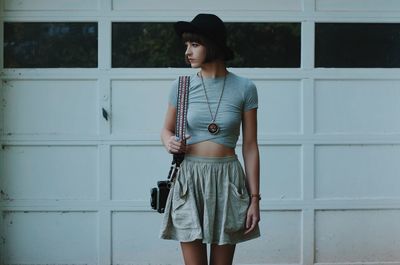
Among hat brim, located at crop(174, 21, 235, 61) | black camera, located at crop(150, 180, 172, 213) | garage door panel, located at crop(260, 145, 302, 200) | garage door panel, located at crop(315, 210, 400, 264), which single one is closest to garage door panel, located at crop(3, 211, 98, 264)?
garage door panel, located at crop(260, 145, 302, 200)

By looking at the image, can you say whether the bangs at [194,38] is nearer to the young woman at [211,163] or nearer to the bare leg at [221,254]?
the young woman at [211,163]

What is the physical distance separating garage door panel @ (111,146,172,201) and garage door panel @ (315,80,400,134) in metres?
1.20

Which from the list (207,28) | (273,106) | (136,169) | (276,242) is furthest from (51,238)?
(207,28)

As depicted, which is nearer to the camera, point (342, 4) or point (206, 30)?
point (206, 30)

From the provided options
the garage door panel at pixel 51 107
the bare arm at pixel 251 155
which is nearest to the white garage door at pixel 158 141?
the garage door panel at pixel 51 107

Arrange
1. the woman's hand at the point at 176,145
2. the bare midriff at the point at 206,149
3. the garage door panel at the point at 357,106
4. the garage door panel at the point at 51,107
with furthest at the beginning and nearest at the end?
the garage door panel at the point at 357,106 < the garage door panel at the point at 51,107 < the bare midriff at the point at 206,149 < the woman's hand at the point at 176,145

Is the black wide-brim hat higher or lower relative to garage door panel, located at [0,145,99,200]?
higher

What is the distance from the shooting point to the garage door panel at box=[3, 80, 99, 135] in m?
5.43

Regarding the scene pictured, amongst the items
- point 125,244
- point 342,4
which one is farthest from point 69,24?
point 342,4

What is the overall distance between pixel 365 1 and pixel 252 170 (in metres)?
2.53

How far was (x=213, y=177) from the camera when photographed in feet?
11.1

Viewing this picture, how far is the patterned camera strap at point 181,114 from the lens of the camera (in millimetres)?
3418

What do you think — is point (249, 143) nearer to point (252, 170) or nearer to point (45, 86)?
point (252, 170)

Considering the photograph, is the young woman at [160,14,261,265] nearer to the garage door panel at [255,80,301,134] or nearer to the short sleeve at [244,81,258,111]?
the short sleeve at [244,81,258,111]
